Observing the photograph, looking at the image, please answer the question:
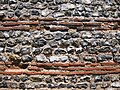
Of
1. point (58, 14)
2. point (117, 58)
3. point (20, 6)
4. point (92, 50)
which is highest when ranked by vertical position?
point (20, 6)

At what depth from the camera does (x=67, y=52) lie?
4168 millimetres

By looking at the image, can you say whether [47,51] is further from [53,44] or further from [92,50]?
[92,50]

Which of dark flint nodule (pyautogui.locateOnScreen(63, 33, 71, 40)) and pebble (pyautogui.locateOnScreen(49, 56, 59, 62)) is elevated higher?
dark flint nodule (pyautogui.locateOnScreen(63, 33, 71, 40))

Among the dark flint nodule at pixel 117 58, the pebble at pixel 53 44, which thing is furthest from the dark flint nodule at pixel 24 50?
the dark flint nodule at pixel 117 58

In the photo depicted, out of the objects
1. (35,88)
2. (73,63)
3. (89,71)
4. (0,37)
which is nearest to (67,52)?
(73,63)

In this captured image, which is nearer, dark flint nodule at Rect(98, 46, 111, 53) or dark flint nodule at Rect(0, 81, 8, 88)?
dark flint nodule at Rect(0, 81, 8, 88)

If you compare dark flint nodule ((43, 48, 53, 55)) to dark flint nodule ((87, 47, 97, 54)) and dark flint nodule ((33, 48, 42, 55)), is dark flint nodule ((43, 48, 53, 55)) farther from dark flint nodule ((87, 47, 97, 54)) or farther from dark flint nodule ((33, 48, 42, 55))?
dark flint nodule ((87, 47, 97, 54))

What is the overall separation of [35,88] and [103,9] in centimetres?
166

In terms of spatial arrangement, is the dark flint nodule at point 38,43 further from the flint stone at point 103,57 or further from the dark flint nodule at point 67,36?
the flint stone at point 103,57

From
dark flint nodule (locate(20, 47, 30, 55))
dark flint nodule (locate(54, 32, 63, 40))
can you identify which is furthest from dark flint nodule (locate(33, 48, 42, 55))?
dark flint nodule (locate(54, 32, 63, 40))

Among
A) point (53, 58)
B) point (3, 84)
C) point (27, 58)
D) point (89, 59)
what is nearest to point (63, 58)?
point (53, 58)

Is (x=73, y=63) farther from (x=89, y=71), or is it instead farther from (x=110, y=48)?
(x=110, y=48)

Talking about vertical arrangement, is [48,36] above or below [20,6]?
below

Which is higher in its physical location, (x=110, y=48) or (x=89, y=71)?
(x=110, y=48)
